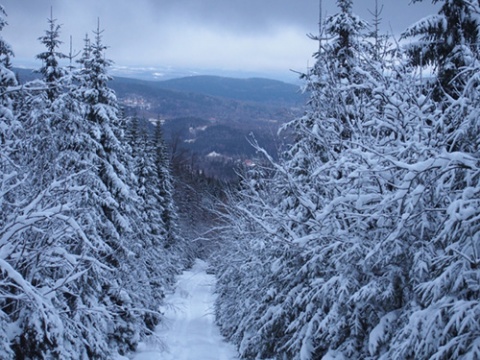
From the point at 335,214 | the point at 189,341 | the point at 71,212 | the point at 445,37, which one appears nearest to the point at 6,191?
the point at 71,212

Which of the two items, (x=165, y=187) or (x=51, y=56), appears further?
(x=165, y=187)

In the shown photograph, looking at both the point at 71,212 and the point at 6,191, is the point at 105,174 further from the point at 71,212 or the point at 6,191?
the point at 6,191

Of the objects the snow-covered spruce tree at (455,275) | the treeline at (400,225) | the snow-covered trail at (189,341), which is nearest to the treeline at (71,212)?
the snow-covered trail at (189,341)

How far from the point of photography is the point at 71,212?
8.77 metres

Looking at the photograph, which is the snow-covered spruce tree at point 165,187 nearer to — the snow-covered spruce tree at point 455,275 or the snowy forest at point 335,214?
the snowy forest at point 335,214

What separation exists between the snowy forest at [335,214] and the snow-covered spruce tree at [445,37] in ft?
0.10

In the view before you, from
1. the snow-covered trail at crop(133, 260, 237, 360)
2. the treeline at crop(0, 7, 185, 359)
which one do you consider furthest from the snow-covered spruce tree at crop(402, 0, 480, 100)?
the snow-covered trail at crop(133, 260, 237, 360)

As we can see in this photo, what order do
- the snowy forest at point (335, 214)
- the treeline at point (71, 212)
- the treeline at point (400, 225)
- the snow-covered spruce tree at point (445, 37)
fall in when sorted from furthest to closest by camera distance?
the snow-covered spruce tree at point (445, 37) < the treeline at point (71, 212) < the snowy forest at point (335, 214) < the treeline at point (400, 225)

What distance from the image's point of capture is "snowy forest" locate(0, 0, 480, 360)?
455 centimetres

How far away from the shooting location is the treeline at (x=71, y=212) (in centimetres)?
620

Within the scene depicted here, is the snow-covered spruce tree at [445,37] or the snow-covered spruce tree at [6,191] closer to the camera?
the snow-covered spruce tree at [6,191]

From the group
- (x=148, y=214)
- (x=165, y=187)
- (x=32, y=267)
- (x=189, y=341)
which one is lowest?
(x=189, y=341)

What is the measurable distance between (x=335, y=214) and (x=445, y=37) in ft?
19.0

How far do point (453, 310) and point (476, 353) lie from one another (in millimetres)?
419
